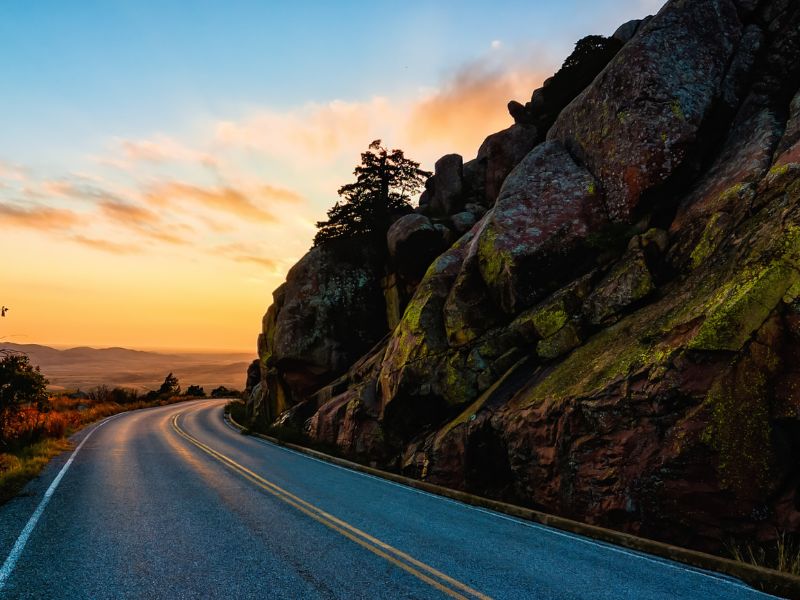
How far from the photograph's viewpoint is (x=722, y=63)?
13.1 metres

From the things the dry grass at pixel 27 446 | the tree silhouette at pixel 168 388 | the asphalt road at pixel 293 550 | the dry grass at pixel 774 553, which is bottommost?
the tree silhouette at pixel 168 388

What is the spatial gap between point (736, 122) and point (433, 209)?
63.0ft

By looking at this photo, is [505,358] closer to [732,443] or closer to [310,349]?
[732,443]

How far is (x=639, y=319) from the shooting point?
9.74 meters

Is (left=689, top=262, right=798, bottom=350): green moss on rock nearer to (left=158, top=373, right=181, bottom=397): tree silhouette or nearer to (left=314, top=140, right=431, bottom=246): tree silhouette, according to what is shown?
(left=314, top=140, right=431, bottom=246): tree silhouette

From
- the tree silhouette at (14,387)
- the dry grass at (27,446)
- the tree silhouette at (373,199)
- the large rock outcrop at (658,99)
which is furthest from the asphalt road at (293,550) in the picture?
the tree silhouette at (373,199)

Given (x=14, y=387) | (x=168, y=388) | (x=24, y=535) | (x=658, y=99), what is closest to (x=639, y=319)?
(x=658, y=99)

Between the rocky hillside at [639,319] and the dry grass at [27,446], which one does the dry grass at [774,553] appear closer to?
the rocky hillside at [639,319]

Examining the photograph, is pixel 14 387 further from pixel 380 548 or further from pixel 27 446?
pixel 380 548

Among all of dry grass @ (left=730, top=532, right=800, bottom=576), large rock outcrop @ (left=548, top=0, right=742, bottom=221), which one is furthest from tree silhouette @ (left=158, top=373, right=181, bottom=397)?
dry grass @ (left=730, top=532, right=800, bottom=576)

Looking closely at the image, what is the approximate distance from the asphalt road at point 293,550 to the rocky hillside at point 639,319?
53.1 inches

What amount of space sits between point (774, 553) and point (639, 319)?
474 centimetres

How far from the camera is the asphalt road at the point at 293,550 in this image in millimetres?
5160

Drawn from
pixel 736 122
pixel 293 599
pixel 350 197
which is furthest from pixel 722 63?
pixel 350 197
